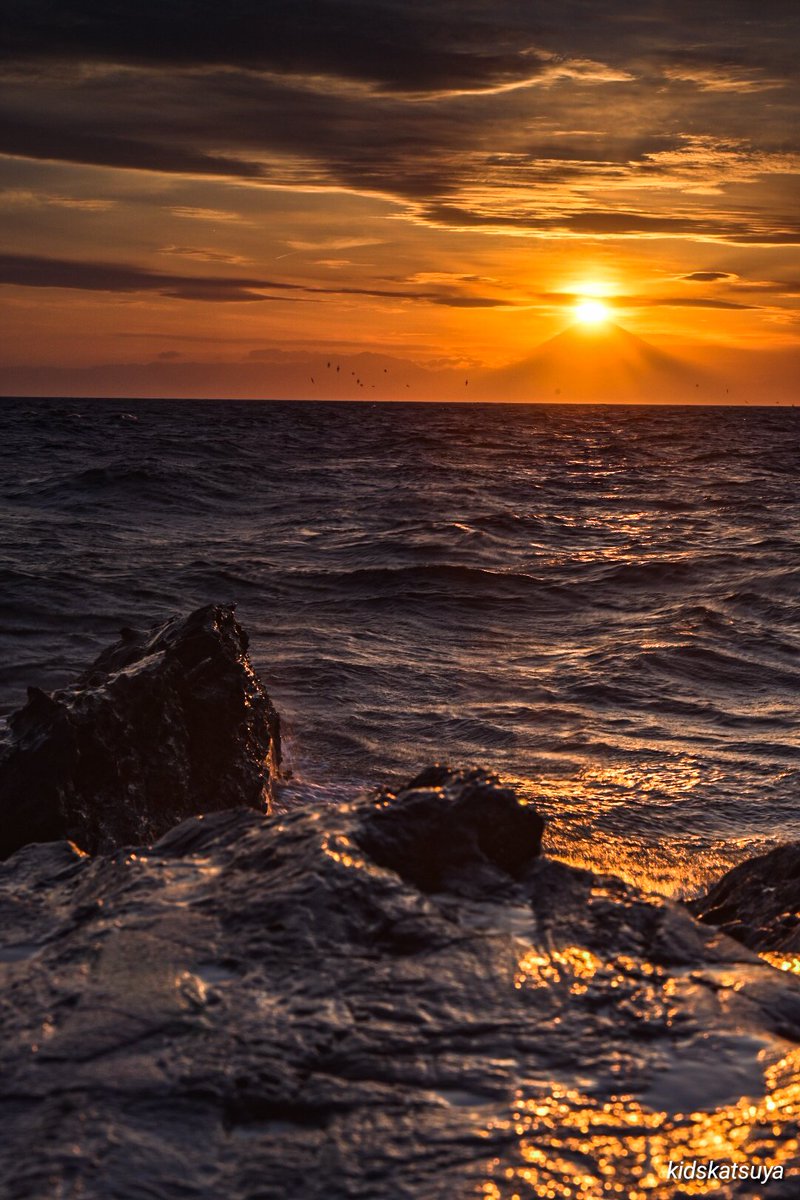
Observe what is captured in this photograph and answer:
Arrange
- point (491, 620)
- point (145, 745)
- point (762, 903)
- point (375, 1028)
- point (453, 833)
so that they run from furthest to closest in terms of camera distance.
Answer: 1. point (491, 620)
2. point (145, 745)
3. point (762, 903)
4. point (453, 833)
5. point (375, 1028)

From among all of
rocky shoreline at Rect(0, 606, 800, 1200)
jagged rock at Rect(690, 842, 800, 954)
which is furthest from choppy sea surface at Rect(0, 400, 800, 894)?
rocky shoreline at Rect(0, 606, 800, 1200)

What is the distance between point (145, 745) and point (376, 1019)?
12.5 feet

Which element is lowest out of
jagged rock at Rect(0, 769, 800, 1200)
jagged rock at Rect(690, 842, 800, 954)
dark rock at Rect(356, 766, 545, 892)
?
jagged rock at Rect(690, 842, 800, 954)

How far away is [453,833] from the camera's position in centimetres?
359

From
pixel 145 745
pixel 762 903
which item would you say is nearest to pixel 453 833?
pixel 762 903

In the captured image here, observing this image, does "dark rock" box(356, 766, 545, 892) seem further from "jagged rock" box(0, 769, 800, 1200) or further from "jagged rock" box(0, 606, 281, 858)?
"jagged rock" box(0, 606, 281, 858)

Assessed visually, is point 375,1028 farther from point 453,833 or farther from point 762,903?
point 762,903

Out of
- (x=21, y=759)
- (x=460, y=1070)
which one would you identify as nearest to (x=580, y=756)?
(x=21, y=759)

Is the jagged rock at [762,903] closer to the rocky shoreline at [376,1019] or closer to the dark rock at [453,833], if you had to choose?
the rocky shoreline at [376,1019]

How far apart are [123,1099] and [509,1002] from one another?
40.3 inches

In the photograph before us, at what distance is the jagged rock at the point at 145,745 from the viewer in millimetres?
5473

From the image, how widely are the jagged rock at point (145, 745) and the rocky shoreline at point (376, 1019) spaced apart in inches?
51.2

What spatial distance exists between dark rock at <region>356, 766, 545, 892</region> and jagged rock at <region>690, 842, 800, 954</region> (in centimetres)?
118

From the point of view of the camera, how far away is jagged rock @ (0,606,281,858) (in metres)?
5.47
